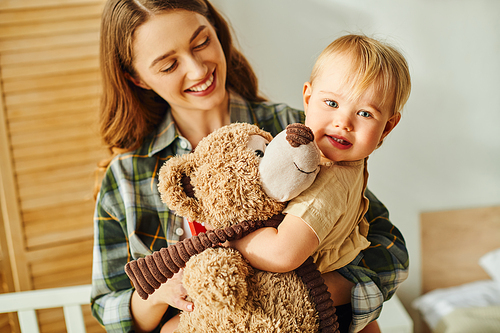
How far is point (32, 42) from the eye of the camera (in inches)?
58.0

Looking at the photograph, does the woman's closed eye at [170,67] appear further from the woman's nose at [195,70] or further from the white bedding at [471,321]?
the white bedding at [471,321]

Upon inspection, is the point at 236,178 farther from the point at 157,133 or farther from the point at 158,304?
the point at 157,133

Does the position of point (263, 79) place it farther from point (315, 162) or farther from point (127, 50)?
point (315, 162)

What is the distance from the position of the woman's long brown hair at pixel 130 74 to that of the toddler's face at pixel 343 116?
1.44 ft

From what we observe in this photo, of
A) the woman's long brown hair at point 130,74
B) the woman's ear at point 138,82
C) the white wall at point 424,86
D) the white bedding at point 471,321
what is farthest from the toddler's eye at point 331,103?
the white bedding at point 471,321

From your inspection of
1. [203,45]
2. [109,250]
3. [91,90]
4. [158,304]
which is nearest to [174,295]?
[158,304]

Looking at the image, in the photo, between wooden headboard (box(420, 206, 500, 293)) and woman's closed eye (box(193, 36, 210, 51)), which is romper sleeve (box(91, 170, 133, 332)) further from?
wooden headboard (box(420, 206, 500, 293))

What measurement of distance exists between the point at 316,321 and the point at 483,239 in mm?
2064

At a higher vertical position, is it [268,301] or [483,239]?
[268,301]

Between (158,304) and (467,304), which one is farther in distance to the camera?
(467,304)

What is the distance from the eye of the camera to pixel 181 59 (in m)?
0.80


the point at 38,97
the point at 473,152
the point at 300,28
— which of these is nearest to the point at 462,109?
the point at 473,152

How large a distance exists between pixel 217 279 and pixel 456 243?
2.10 metres

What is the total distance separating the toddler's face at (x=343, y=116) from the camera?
57cm
